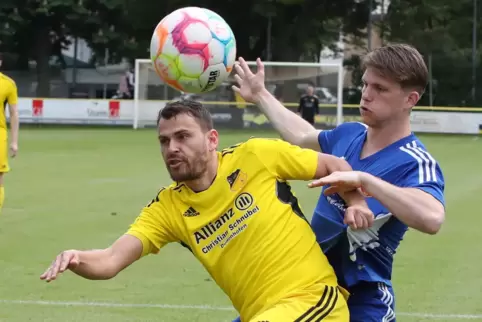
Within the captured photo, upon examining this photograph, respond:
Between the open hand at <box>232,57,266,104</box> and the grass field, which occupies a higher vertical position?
the open hand at <box>232,57,266,104</box>

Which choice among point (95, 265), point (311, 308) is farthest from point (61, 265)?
point (311, 308)

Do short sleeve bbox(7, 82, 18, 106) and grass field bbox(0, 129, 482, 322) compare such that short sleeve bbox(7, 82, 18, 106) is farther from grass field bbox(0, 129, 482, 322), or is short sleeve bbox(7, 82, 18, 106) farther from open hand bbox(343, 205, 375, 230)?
open hand bbox(343, 205, 375, 230)

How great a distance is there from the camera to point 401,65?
4.09m

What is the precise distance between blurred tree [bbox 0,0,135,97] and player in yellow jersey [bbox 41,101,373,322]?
41.3 metres

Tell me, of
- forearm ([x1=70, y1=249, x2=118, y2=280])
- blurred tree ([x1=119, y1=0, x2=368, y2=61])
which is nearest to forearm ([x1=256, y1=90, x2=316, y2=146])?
forearm ([x1=70, y1=249, x2=118, y2=280])

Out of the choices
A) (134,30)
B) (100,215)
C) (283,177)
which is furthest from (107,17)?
(283,177)

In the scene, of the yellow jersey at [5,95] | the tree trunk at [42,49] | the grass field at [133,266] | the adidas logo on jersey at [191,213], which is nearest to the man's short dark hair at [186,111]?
the adidas logo on jersey at [191,213]

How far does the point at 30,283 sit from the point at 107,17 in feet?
130

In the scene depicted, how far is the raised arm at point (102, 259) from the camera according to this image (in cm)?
404

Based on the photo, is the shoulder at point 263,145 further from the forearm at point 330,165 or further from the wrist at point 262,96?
the wrist at point 262,96

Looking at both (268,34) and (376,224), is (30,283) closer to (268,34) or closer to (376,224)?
(376,224)

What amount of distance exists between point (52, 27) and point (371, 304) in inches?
1777

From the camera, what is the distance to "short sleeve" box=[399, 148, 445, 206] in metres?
3.94

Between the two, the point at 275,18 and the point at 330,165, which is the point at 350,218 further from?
the point at 275,18
